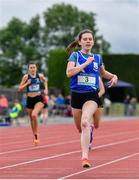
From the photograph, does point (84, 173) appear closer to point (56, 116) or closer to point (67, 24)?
point (56, 116)

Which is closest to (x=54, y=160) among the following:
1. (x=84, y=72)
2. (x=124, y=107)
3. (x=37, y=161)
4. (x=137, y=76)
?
(x=37, y=161)

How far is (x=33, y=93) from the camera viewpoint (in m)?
17.0

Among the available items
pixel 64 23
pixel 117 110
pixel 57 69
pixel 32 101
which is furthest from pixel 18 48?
pixel 32 101

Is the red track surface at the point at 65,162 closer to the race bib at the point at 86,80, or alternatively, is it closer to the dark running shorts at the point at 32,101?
the dark running shorts at the point at 32,101

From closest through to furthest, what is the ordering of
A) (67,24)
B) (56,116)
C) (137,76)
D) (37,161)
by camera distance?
1. (37,161)
2. (56,116)
3. (137,76)
4. (67,24)

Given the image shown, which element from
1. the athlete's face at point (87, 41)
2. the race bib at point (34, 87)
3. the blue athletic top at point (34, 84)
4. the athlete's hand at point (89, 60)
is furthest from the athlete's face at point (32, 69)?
the athlete's hand at point (89, 60)

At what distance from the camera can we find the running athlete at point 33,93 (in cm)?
1670

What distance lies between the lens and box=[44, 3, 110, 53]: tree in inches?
3839

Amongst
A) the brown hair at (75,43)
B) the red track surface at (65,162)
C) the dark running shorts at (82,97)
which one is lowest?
the red track surface at (65,162)

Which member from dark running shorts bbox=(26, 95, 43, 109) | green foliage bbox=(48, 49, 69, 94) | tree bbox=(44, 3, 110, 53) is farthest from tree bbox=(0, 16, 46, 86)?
dark running shorts bbox=(26, 95, 43, 109)

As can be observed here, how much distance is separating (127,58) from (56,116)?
29.6m

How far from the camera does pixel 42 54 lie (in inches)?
3866

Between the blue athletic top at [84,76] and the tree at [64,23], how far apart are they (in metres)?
85.9

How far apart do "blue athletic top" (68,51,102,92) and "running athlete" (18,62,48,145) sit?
551 cm
